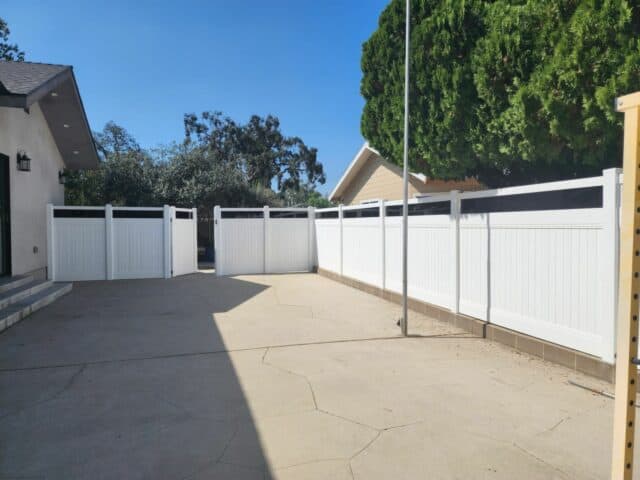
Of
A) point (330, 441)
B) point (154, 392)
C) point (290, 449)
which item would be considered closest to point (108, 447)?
point (154, 392)

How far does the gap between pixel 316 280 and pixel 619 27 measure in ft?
27.1

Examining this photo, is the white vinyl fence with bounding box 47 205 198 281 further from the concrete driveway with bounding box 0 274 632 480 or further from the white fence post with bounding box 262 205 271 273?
the concrete driveway with bounding box 0 274 632 480

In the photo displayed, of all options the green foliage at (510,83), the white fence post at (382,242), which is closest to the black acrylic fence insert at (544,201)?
the green foliage at (510,83)

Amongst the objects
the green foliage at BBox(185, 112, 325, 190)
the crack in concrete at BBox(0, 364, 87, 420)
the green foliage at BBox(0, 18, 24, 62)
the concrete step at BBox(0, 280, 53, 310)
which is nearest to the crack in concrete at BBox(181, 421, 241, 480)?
the crack in concrete at BBox(0, 364, 87, 420)

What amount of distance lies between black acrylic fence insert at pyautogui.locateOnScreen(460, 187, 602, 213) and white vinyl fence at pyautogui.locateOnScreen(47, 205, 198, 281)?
8267 millimetres

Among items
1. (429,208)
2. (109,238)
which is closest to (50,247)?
(109,238)

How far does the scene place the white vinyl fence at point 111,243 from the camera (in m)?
10.6

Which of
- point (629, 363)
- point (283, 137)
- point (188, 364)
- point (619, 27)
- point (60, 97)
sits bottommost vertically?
point (188, 364)

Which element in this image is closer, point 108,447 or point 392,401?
point 108,447

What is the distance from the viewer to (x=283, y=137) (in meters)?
31.4

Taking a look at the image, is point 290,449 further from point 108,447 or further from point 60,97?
point 60,97

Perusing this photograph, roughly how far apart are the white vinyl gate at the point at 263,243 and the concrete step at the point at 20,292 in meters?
4.50

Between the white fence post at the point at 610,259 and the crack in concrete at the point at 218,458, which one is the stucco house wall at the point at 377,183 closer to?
the white fence post at the point at 610,259

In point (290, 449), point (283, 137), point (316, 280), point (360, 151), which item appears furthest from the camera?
point (283, 137)
